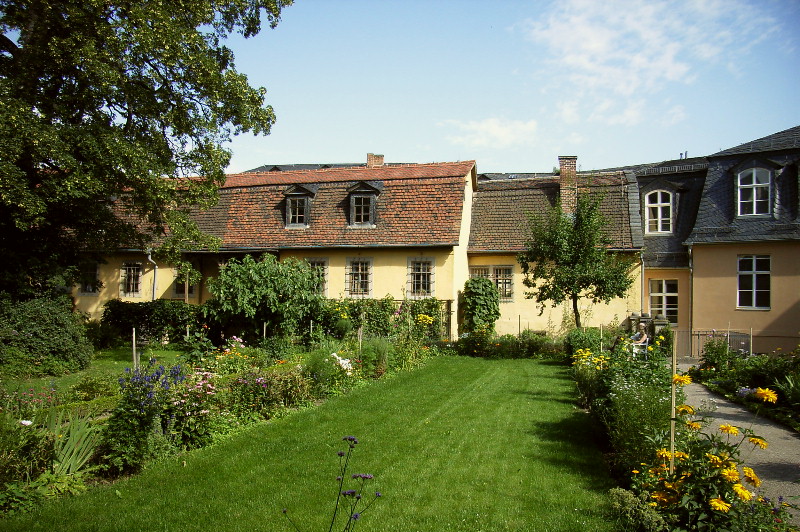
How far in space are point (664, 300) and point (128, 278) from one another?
22205mm

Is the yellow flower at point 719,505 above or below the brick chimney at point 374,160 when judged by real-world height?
below

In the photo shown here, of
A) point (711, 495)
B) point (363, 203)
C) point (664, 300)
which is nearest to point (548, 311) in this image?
point (664, 300)

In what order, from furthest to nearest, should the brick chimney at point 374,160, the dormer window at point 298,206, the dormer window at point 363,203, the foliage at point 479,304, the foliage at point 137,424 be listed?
1. the brick chimney at point 374,160
2. the dormer window at point 298,206
3. the dormer window at point 363,203
4. the foliage at point 479,304
5. the foliage at point 137,424

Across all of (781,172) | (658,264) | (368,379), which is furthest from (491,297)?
(781,172)

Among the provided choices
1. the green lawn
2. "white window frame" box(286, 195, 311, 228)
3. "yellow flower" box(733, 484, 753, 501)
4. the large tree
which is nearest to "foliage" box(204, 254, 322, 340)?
the large tree

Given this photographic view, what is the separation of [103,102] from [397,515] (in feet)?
47.3

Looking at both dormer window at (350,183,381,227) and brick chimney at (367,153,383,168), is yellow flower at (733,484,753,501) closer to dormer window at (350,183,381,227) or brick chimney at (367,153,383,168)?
dormer window at (350,183,381,227)

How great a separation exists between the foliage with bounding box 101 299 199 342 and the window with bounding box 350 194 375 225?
22.9ft

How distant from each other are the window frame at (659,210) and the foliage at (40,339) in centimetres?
2081

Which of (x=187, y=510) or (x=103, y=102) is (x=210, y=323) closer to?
(x=103, y=102)

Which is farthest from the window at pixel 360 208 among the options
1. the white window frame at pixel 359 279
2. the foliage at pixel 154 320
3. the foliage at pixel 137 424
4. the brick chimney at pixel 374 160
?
the foliage at pixel 137 424

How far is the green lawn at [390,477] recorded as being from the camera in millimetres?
5738

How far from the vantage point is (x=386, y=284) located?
22.7m

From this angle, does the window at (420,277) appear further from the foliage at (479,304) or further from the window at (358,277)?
the window at (358,277)
